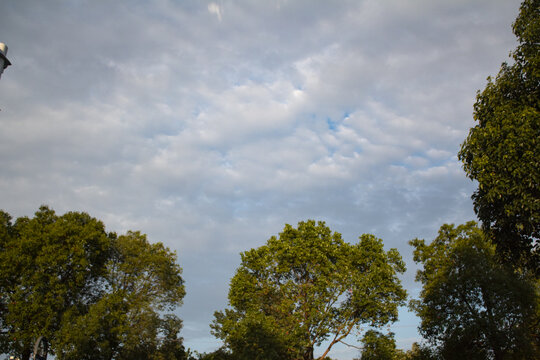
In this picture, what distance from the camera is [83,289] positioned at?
38.7m

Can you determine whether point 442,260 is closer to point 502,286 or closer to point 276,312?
point 502,286

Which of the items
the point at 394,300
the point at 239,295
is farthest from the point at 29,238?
the point at 394,300

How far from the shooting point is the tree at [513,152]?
14805 mm

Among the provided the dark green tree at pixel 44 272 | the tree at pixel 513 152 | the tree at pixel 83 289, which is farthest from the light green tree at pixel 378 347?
the dark green tree at pixel 44 272

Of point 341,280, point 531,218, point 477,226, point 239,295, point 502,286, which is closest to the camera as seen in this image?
point 531,218

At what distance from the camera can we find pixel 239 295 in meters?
35.4

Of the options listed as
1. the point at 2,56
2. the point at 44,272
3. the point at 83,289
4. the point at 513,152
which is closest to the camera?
the point at 2,56

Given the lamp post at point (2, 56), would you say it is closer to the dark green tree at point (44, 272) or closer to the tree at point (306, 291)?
the tree at point (306, 291)

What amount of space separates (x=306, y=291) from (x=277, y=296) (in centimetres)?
302

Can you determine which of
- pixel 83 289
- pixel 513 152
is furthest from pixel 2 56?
pixel 83 289

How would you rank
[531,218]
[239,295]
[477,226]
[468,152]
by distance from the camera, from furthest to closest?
[477,226], [239,295], [468,152], [531,218]

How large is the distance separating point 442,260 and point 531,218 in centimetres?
2443

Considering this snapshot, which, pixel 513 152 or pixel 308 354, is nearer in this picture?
pixel 513 152

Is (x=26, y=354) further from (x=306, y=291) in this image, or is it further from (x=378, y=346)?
(x=378, y=346)
